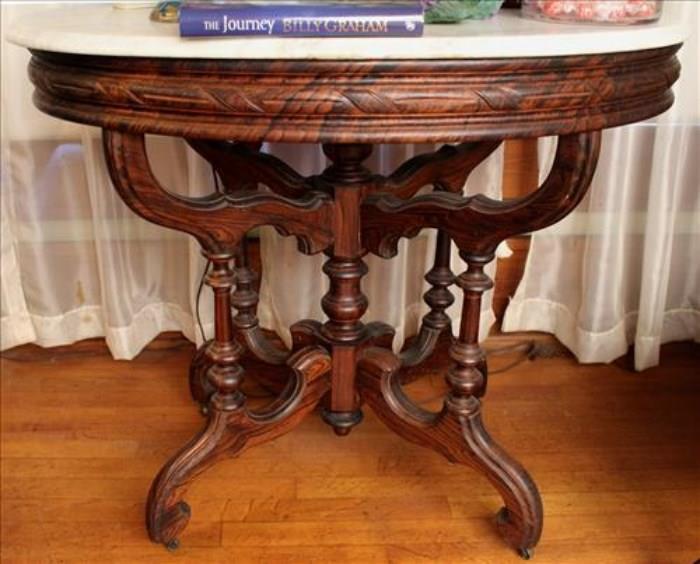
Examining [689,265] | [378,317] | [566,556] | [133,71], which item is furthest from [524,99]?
[689,265]

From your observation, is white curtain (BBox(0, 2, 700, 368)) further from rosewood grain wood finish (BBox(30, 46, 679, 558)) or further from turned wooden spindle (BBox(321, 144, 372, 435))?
turned wooden spindle (BBox(321, 144, 372, 435))

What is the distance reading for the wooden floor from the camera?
120 centimetres

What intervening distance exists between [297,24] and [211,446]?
638 mm

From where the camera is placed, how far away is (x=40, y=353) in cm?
173

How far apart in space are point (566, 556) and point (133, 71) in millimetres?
885

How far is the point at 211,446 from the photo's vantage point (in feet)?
3.87

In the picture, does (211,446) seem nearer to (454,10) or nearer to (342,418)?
(342,418)

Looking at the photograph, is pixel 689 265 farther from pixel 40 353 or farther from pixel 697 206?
pixel 40 353

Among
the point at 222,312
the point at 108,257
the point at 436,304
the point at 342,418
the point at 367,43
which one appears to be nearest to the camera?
the point at 367,43

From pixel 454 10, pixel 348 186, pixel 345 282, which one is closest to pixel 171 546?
pixel 345 282

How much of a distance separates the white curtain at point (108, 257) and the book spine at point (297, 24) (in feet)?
2.33

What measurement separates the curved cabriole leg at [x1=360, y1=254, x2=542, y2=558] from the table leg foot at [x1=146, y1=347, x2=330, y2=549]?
0.12 meters

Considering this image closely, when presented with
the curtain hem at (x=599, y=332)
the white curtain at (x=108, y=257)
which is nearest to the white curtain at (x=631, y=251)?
the curtain hem at (x=599, y=332)

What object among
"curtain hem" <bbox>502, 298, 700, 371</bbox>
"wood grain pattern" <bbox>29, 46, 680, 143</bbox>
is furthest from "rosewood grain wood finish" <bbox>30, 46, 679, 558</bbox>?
"curtain hem" <bbox>502, 298, 700, 371</bbox>
